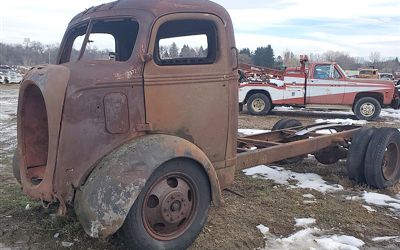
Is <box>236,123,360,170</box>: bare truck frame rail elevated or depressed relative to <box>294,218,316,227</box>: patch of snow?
elevated

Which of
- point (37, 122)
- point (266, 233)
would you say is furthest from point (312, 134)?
point (37, 122)

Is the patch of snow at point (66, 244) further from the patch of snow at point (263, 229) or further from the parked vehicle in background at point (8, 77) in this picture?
the parked vehicle in background at point (8, 77)

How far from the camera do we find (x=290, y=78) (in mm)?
16156

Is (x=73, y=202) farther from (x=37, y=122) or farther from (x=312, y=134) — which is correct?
(x=312, y=134)

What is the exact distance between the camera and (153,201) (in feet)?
12.5

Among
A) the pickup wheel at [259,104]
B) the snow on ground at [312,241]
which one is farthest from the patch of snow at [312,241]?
the pickup wheel at [259,104]

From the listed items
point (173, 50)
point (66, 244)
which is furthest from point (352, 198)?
point (66, 244)

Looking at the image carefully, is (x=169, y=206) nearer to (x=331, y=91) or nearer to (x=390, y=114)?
(x=331, y=91)

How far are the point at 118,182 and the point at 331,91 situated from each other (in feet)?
44.4

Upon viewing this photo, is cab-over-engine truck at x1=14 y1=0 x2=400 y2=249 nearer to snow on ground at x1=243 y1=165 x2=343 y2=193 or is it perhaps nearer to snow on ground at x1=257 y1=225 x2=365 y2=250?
snow on ground at x1=257 y1=225 x2=365 y2=250

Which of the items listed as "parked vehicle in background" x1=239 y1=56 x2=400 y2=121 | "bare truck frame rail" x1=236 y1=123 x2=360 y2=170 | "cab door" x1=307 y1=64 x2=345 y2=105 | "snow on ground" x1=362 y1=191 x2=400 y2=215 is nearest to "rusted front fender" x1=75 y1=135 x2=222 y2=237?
"bare truck frame rail" x1=236 y1=123 x2=360 y2=170

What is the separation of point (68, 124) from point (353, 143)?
14.2ft

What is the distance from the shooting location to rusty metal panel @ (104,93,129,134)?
3689mm

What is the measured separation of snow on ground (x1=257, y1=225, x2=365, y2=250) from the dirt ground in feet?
0.30
